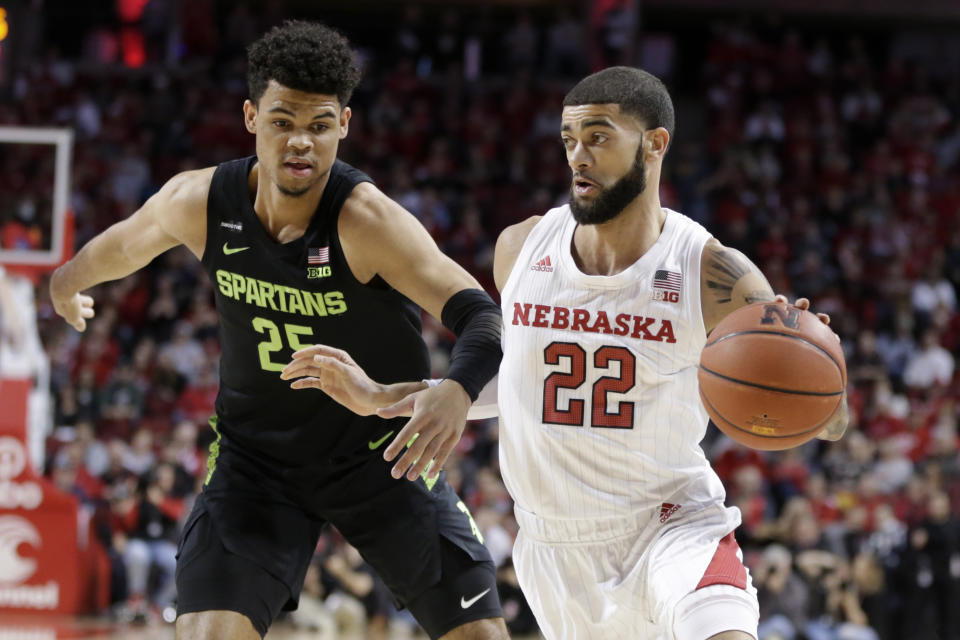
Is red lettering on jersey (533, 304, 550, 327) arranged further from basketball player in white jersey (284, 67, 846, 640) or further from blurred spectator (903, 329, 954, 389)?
blurred spectator (903, 329, 954, 389)

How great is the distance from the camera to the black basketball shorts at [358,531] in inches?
155

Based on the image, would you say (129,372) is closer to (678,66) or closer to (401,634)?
(401,634)

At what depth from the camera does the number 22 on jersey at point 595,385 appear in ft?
12.3

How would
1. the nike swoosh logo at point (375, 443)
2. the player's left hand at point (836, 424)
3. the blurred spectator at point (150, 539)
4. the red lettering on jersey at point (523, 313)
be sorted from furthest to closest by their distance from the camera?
the blurred spectator at point (150, 539) < the nike swoosh logo at point (375, 443) < the red lettering on jersey at point (523, 313) < the player's left hand at point (836, 424)

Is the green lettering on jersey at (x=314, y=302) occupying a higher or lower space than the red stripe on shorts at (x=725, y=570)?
higher

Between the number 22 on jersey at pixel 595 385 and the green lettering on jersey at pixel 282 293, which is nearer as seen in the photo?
the number 22 on jersey at pixel 595 385

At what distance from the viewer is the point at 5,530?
9859mm

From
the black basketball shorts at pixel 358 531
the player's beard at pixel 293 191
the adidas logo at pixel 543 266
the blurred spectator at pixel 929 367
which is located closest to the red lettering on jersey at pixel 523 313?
the adidas logo at pixel 543 266

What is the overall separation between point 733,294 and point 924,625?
767 cm

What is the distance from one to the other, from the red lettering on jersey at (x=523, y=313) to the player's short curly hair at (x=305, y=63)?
2.94 feet

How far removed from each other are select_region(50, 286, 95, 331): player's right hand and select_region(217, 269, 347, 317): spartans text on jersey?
84 centimetres

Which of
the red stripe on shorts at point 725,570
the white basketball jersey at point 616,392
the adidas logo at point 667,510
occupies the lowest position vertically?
the red stripe on shorts at point 725,570

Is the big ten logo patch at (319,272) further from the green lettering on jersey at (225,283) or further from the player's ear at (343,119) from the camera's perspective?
the player's ear at (343,119)

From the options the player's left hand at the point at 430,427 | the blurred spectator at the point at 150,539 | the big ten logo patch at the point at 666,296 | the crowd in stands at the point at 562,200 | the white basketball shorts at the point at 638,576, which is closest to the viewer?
the player's left hand at the point at 430,427
